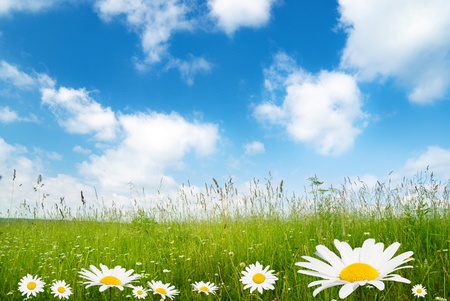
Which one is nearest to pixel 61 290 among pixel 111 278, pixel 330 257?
pixel 111 278

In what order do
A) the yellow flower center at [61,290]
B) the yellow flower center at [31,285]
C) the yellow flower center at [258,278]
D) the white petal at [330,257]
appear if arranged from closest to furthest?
the white petal at [330,257]
the yellow flower center at [258,278]
the yellow flower center at [61,290]
the yellow flower center at [31,285]

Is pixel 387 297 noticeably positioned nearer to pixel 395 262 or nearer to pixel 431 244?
pixel 431 244

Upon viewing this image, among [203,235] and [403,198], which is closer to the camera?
[203,235]

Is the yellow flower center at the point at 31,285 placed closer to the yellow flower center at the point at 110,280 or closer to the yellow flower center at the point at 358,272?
the yellow flower center at the point at 110,280

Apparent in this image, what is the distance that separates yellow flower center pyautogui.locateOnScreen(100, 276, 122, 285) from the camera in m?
1.76

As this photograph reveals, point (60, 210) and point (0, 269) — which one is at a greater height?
point (60, 210)

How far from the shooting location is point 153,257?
4824mm

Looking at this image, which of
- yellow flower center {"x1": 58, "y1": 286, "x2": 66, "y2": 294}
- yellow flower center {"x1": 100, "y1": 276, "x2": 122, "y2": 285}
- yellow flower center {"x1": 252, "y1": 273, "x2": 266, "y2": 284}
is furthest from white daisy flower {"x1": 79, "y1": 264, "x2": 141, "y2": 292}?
yellow flower center {"x1": 58, "y1": 286, "x2": 66, "y2": 294}

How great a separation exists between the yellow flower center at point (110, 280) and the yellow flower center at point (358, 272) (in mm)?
1021

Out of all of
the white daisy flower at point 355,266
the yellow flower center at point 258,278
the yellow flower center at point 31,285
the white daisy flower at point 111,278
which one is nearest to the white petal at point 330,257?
the white daisy flower at point 355,266

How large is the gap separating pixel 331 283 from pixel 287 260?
3286mm

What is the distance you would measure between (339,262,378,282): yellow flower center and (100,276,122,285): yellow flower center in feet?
3.35

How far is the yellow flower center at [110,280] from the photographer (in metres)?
1.76

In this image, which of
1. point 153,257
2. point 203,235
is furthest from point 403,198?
point 153,257
